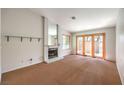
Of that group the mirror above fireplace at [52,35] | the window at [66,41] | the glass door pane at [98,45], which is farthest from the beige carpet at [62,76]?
the window at [66,41]

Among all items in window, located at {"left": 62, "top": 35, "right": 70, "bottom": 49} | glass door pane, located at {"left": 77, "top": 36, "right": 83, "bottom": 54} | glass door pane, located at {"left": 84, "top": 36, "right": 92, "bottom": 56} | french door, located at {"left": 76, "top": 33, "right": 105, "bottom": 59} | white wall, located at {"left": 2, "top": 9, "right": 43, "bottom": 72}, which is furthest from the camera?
glass door pane, located at {"left": 77, "top": 36, "right": 83, "bottom": 54}

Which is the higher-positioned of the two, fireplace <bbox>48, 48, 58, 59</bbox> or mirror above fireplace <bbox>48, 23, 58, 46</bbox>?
mirror above fireplace <bbox>48, 23, 58, 46</bbox>

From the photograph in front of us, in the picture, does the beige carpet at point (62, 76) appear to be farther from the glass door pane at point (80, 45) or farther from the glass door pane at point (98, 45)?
the glass door pane at point (80, 45)

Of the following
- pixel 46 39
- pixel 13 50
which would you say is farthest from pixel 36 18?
pixel 13 50

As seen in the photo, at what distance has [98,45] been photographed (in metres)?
5.66

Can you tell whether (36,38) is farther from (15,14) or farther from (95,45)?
(95,45)

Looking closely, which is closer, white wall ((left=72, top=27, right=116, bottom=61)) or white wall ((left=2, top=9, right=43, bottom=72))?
white wall ((left=2, top=9, right=43, bottom=72))

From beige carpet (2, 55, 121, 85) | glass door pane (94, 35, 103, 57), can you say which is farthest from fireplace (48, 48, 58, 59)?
glass door pane (94, 35, 103, 57)

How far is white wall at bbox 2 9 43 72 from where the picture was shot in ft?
8.82

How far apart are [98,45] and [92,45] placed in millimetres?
453

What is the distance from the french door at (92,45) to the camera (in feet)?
18.0

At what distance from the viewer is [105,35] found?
16.9ft

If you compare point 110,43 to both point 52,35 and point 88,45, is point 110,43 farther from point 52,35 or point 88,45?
point 52,35

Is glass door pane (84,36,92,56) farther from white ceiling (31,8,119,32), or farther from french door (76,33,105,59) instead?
white ceiling (31,8,119,32)
